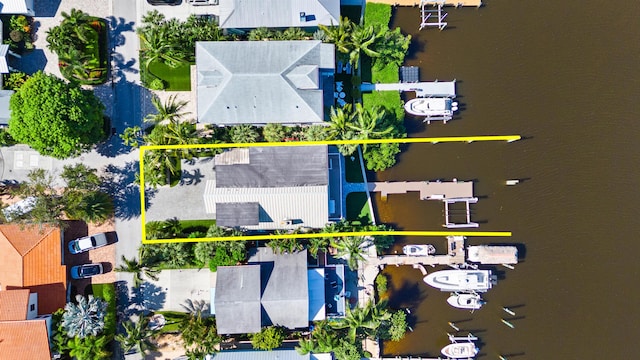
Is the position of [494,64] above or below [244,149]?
above

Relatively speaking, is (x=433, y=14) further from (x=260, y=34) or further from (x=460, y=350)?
(x=460, y=350)

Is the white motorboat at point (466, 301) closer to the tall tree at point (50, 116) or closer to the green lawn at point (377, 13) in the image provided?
the green lawn at point (377, 13)

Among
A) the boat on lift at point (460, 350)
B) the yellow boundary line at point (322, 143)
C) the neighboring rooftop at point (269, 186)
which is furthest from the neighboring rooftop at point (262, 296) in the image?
the boat on lift at point (460, 350)

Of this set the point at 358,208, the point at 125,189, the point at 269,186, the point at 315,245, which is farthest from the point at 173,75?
the point at 358,208

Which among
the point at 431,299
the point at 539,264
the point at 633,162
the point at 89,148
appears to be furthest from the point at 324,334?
the point at 633,162

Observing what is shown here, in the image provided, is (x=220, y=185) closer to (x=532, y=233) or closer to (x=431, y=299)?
(x=431, y=299)

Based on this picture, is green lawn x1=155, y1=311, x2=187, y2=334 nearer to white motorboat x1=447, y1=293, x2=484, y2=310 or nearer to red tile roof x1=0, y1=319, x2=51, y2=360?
red tile roof x1=0, y1=319, x2=51, y2=360
